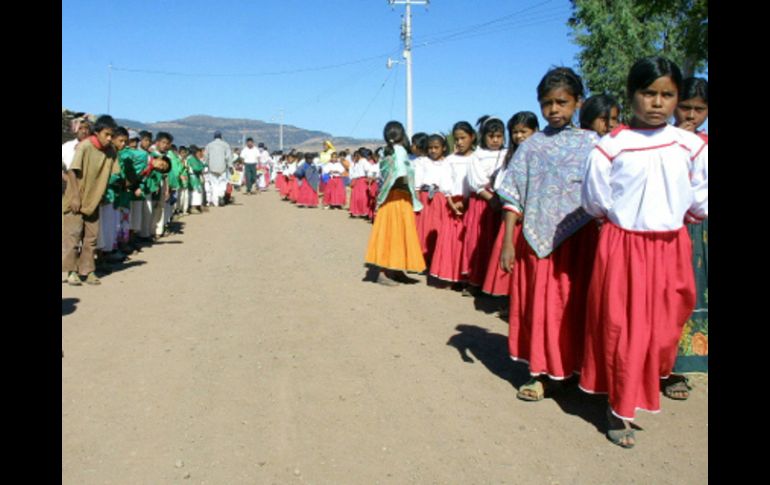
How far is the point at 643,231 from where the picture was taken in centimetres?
367

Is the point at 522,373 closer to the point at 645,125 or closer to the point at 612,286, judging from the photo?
the point at 612,286

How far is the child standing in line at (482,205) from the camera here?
7.09 m

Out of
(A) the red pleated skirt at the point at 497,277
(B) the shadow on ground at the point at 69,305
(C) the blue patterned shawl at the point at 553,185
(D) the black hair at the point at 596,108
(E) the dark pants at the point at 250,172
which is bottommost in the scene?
(B) the shadow on ground at the point at 69,305

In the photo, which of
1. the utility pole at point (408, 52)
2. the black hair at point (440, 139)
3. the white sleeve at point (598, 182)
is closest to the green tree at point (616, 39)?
the utility pole at point (408, 52)

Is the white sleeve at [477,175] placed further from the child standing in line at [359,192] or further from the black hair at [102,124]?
the child standing in line at [359,192]

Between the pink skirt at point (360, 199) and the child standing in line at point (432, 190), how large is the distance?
7.84 metres

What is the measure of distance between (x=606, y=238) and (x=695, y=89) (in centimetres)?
146

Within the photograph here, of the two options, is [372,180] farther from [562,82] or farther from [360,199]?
[562,82]

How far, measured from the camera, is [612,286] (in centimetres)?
373

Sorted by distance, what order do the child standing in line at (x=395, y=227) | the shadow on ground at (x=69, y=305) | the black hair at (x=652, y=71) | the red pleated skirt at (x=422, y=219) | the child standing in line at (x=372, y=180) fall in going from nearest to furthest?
the black hair at (x=652, y=71), the shadow on ground at (x=69, y=305), the child standing in line at (x=395, y=227), the red pleated skirt at (x=422, y=219), the child standing in line at (x=372, y=180)

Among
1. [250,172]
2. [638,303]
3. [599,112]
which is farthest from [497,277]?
[250,172]

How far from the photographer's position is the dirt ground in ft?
11.3

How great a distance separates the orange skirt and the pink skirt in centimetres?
949

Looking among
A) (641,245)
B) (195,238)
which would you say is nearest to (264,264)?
(195,238)
